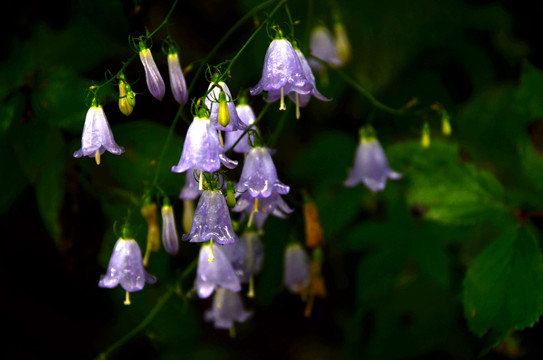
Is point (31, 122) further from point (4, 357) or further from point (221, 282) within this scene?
point (4, 357)

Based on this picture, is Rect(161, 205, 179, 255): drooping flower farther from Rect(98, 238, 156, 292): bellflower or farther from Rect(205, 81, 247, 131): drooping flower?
Rect(205, 81, 247, 131): drooping flower

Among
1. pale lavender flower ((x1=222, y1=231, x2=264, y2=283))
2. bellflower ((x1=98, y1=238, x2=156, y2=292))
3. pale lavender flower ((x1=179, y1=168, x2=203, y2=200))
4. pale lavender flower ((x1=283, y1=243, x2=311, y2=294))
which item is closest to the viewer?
bellflower ((x1=98, y1=238, x2=156, y2=292))

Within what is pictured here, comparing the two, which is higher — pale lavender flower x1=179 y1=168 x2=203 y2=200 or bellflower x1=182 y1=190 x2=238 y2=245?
pale lavender flower x1=179 y1=168 x2=203 y2=200

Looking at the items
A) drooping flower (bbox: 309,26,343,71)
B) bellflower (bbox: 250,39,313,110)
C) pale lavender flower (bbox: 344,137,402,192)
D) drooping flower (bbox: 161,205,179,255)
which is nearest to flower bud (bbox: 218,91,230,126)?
bellflower (bbox: 250,39,313,110)

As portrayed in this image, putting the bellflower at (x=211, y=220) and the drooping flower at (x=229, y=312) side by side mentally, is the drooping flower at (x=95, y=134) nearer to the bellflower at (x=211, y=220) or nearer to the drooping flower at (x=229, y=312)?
the bellflower at (x=211, y=220)

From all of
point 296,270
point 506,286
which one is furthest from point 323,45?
point 506,286

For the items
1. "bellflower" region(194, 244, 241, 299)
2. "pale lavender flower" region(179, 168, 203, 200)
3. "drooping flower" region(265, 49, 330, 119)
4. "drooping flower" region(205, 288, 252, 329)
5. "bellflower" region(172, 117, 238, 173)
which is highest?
"drooping flower" region(265, 49, 330, 119)

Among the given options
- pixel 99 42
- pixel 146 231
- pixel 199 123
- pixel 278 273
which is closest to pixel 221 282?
pixel 146 231
